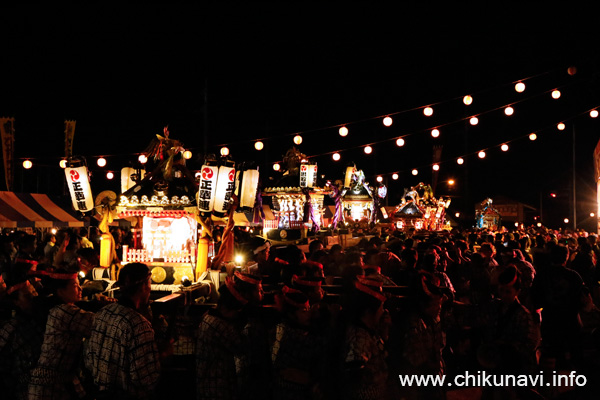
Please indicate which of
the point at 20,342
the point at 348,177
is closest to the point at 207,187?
the point at 20,342

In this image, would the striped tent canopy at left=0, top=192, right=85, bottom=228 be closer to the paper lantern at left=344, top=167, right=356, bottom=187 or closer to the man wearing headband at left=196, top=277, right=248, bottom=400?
the paper lantern at left=344, top=167, right=356, bottom=187

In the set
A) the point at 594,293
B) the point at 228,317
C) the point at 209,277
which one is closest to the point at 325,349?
the point at 228,317

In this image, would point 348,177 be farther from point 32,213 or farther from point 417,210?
point 32,213

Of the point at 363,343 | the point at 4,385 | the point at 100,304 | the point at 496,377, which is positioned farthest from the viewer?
the point at 100,304

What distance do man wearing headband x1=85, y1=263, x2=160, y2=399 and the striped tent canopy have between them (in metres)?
13.7

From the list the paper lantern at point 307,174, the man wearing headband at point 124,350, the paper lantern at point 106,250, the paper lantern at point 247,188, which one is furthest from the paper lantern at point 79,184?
the paper lantern at point 307,174

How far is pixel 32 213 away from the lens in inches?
668

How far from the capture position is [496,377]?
13.4ft

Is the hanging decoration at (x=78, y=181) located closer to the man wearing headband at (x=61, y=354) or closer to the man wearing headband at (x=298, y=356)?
the man wearing headband at (x=61, y=354)

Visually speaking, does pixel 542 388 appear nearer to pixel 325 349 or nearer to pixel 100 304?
pixel 325 349

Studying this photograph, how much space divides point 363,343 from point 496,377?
135 centimetres

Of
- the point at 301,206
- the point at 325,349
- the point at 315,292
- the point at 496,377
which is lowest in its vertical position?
the point at 496,377

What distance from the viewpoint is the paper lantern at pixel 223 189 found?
394 inches

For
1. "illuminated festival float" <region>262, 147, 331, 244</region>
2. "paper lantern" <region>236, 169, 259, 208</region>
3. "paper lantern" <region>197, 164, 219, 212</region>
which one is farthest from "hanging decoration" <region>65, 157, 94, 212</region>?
"illuminated festival float" <region>262, 147, 331, 244</region>
